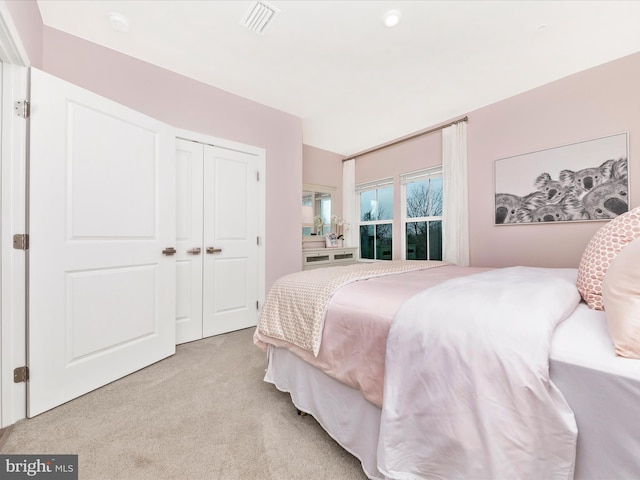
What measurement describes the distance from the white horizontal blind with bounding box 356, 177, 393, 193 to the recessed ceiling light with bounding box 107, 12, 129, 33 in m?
3.44

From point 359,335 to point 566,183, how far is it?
9.17 ft

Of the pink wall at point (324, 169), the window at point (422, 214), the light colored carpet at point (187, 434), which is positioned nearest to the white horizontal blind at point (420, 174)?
the window at point (422, 214)

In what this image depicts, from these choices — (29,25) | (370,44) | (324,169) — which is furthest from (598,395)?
(324,169)

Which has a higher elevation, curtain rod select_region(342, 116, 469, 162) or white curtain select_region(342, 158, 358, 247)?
curtain rod select_region(342, 116, 469, 162)

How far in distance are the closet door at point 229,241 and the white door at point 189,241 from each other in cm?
7

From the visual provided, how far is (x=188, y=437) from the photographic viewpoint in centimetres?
131

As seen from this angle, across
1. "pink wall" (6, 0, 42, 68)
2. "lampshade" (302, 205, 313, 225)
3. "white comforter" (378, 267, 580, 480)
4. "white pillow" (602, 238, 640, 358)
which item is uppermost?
"pink wall" (6, 0, 42, 68)

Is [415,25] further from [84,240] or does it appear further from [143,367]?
[143,367]

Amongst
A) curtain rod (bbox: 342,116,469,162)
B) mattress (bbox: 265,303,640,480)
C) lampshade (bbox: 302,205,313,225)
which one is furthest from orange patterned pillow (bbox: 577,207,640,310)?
lampshade (bbox: 302,205,313,225)

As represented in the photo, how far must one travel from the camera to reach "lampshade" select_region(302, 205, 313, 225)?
409cm

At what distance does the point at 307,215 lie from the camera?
13.5 feet

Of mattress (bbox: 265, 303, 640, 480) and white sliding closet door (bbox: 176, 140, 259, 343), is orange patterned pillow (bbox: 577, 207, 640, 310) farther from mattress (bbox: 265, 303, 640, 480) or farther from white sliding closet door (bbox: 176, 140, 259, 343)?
white sliding closet door (bbox: 176, 140, 259, 343)

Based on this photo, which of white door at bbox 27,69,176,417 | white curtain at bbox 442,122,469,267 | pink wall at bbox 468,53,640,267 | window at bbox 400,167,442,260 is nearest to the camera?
white door at bbox 27,69,176,417

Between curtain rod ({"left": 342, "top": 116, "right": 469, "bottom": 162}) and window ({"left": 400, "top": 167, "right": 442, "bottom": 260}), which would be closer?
curtain rod ({"left": 342, "top": 116, "right": 469, "bottom": 162})
